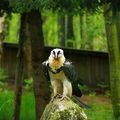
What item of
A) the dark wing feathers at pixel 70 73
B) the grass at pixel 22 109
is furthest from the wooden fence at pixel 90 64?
the dark wing feathers at pixel 70 73

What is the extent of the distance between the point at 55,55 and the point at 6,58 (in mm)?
13020

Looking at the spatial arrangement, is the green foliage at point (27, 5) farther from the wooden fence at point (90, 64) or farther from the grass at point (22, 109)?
the wooden fence at point (90, 64)

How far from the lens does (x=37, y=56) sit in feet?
30.4

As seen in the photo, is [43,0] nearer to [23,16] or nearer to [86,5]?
[86,5]

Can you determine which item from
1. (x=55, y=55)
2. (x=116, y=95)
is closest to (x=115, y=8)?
(x=55, y=55)

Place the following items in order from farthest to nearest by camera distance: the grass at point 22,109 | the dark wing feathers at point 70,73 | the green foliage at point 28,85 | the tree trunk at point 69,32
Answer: the tree trunk at point 69,32 < the green foliage at point 28,85 < the grass at point 22,109 < the dark wing feathers at point 70,73

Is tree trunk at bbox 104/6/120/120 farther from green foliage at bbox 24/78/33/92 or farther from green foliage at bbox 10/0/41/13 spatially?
green foliage at bbox 24/78/33/92

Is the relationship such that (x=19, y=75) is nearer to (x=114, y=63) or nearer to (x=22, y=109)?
(x=22, y=109)

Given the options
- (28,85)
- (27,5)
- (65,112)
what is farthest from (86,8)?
(28,85)

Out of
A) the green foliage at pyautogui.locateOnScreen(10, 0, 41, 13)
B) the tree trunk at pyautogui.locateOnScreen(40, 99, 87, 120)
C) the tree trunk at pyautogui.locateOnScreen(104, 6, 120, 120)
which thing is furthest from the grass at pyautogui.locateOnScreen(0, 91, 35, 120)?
the tree trunk at pyautogui.locateOnScreen(40, 99, 87, 120)

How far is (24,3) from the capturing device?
7602 mm

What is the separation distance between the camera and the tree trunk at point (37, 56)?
364 inches

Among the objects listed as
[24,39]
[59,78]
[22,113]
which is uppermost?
[24,39]

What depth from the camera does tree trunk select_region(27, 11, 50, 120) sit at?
923 cm
